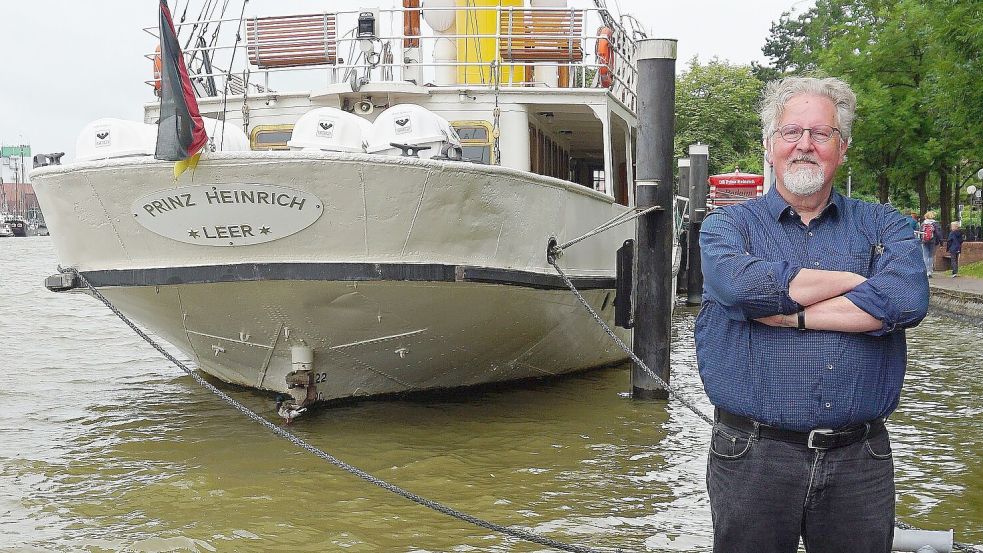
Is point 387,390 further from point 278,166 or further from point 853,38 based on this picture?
point 853,38

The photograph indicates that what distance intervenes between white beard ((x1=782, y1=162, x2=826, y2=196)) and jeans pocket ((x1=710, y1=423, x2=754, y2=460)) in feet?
2.24

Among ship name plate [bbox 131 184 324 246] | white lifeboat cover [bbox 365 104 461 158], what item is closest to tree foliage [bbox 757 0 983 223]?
white lifeboat cover [bbox 365 104 461 158]

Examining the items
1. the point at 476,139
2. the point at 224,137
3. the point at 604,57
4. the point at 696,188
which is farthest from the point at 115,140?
the point at 696,188

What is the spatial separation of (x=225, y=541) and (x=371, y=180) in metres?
2.62

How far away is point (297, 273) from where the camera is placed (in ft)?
23.9

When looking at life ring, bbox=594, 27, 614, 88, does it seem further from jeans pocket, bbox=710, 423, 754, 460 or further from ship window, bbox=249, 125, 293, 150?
jeans pocket, bbox=710, 423, 754, 460

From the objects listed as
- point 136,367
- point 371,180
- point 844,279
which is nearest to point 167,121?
point 371,180

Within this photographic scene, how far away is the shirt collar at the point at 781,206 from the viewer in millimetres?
2994

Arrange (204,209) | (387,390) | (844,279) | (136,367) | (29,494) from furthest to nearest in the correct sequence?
(136,367) → (387,390) → (204,209) → (29,494) → (844,279)

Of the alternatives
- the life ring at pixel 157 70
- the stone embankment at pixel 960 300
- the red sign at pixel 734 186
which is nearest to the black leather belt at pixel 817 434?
the life ring at pixel 157 70

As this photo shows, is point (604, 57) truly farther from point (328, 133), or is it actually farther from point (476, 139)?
point (328, 133)

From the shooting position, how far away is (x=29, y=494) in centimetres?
665

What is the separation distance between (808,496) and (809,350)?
15.4 inches

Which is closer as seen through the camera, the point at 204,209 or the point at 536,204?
the point at 204,209
